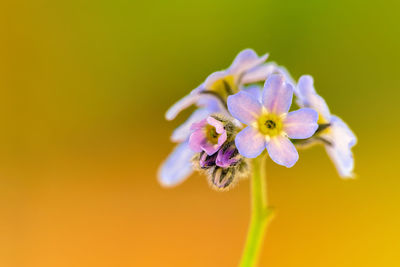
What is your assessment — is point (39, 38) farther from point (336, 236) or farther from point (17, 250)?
point (336, 236)

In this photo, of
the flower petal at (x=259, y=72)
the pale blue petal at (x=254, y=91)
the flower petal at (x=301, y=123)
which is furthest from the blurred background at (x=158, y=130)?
the flower petal at (x=301, y=123)

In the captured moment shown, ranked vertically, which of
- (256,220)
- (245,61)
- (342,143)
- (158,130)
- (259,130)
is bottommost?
(256,220)

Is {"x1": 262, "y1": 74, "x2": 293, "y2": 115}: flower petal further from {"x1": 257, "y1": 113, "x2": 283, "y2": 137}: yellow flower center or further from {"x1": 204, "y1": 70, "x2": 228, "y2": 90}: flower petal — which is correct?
{"x1": 204, "y1": 70, "x2": 228, "y2": 90}: flower petal

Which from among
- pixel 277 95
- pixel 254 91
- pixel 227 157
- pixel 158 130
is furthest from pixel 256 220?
pixel 158 130

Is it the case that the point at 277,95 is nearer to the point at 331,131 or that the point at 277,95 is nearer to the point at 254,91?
the point at 331,131

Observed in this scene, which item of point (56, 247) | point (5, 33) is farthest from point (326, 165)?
point (5, 33)

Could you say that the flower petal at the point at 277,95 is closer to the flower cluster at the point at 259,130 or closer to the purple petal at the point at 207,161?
the flower cluster at the point at 259,130
